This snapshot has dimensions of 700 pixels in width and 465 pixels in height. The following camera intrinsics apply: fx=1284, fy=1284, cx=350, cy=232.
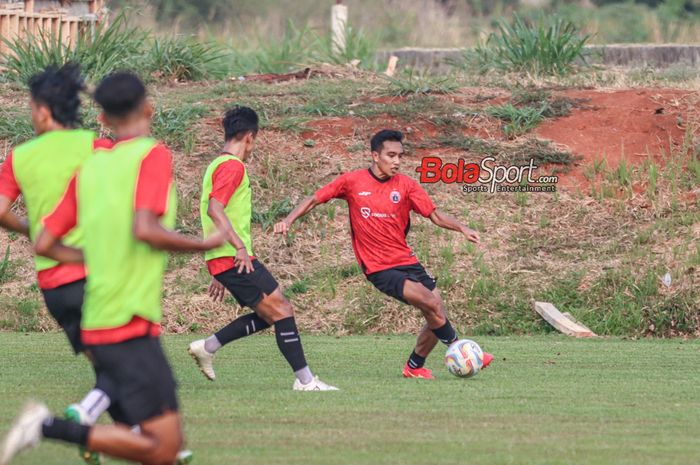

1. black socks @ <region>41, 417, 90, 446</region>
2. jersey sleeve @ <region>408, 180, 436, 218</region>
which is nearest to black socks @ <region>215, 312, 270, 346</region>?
jersey sleeve @ <region>408, 180, 436, 218</region>

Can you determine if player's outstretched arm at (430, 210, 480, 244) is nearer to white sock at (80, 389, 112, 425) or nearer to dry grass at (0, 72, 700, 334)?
white sock at (80, 389, 112, 425)

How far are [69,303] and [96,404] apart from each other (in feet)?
2.30

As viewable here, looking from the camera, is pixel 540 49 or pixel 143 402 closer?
pixel 143 402

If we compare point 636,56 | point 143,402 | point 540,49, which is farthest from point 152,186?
point 636,56

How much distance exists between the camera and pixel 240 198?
9859 millimetres

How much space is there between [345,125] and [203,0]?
27.9 metres

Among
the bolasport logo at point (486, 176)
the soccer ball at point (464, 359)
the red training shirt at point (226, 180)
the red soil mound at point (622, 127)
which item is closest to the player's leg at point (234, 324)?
the red training shirt at point (226, 180)

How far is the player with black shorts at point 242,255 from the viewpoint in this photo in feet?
31.7

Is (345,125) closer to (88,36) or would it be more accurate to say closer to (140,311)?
(88,36)

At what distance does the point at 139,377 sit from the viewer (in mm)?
5527

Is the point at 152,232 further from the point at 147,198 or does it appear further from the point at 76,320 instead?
the point at 76,320

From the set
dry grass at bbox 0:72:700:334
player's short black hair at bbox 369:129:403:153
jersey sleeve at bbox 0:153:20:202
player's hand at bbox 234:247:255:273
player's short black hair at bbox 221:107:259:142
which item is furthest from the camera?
dry grass at bbox 0:72:700:334

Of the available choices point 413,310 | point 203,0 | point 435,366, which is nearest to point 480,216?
point 413,310

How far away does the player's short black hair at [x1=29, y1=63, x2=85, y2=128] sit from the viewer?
695cm
